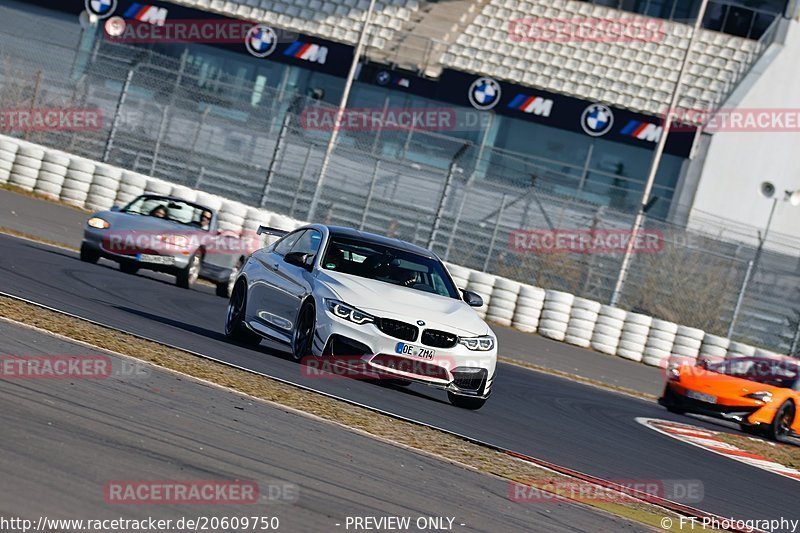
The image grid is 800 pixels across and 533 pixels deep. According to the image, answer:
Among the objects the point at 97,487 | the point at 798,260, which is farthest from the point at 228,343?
the point at 798,260

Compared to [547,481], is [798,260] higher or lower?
higher

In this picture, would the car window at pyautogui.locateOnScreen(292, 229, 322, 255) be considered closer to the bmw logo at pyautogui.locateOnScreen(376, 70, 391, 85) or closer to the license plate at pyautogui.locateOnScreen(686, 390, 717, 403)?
the license plate at pyautogui.locateOnScreen(686, 390, 717, 403)

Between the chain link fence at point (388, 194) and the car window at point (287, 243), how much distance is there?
12.8m

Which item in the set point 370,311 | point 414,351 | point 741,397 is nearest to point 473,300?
point 414,351

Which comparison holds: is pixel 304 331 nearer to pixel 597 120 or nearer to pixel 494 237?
→ pixel 494 237

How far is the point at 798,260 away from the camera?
2641 cm

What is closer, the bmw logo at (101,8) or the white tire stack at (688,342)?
the white tire stack at (688,342)

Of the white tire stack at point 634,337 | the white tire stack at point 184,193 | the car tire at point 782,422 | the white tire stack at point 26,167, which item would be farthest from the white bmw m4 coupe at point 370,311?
the white tire stack at point 26,167

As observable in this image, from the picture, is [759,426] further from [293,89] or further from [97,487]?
[293,89]

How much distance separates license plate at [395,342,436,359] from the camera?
11.1m

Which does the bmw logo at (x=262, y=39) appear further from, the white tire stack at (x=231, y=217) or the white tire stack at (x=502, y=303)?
the white tire stack at (x=502, y=303)

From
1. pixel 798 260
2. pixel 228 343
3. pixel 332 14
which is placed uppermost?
pixel 332 14

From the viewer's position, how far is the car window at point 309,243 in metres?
12.2

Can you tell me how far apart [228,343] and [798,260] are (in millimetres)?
16675
